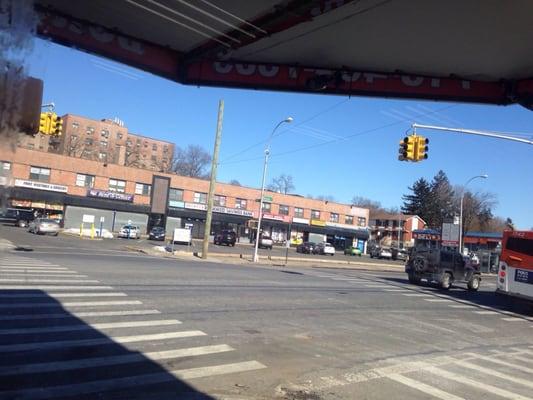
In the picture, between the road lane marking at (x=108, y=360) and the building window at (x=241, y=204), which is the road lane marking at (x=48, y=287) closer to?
the road lane marking at (x=108, y=360)

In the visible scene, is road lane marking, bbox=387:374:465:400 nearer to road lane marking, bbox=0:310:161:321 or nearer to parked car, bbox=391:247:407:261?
road lane marking, bbox=0:310:161:321

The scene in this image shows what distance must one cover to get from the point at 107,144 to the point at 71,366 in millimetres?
99653

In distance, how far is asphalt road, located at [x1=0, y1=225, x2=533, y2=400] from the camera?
592 cm

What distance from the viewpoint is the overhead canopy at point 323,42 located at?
915 cm

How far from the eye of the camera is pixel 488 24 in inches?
379

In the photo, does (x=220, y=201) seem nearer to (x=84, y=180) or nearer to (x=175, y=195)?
(x=175, y=195)

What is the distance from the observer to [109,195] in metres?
63.9

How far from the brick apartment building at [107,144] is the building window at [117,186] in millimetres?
14084

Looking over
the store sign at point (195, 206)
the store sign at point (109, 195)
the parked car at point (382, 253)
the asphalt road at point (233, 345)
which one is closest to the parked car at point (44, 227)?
the store sign at point (109, 195)

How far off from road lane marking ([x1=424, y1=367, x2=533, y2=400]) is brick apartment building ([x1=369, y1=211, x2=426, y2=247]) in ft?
355

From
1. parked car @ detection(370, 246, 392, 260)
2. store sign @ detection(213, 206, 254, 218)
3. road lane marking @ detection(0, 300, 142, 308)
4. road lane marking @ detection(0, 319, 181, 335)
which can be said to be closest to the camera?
road lane marking @ detection(0, 319, 181, 335)

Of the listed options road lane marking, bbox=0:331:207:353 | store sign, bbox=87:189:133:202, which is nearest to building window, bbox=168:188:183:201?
store sign, bbox=87:189:133:202

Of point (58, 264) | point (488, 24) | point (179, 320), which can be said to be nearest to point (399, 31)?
point (488, 24)

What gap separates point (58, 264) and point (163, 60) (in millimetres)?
9856
